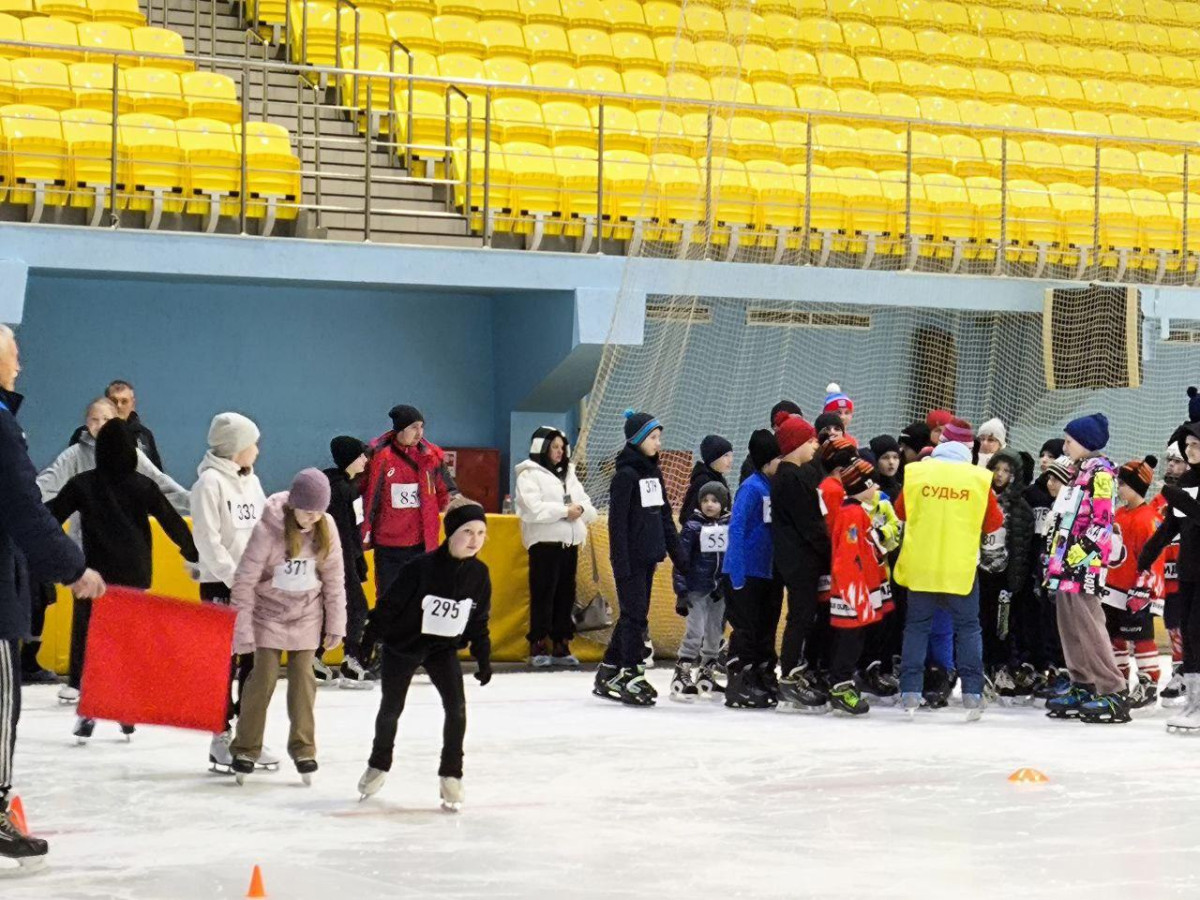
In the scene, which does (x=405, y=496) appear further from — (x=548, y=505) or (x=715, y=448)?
(x=715, y=448)

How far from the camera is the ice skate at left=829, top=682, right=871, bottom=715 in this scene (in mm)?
10047

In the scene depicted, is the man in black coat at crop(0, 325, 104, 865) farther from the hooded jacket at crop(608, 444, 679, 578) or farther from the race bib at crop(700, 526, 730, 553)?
the race bib at crop(700, 526, 730, 553)

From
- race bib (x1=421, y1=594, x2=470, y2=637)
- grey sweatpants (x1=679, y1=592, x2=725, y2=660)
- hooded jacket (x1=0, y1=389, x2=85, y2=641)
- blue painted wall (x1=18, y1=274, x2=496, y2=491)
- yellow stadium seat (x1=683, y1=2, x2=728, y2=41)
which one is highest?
Result: yellow stadium seat (x1=683, y1=2, x2=728, y2=41)

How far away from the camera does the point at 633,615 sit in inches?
408

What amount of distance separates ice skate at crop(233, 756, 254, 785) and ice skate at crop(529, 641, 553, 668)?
15.8ft

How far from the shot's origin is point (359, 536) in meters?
11.2

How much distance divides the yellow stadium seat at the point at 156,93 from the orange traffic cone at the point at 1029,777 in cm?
866

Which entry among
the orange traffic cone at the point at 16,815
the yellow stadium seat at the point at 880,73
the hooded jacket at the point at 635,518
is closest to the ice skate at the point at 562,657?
the hooded jacket at the point at 635,518

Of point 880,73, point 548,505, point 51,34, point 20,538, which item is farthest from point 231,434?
point 880,73

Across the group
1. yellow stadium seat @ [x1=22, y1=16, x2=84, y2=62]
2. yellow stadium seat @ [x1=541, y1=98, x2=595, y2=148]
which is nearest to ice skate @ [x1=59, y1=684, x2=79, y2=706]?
yellow stadium seat @ [x1=22, y1=16, x2=84, y2=62]

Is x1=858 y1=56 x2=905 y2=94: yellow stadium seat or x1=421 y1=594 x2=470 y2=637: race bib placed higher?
x1=858 y1=56 x2=905 y2=94: yellow stadium seat

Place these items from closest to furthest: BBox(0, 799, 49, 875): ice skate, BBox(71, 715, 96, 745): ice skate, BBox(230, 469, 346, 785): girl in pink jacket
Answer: BBox(0, 799, 49, 875): ice skate
BBox(230, 469, 346, 785): girl in pink jacket
BBox(71, 715, 96, 745): ice skate

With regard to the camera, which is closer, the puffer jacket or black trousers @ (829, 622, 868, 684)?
the puffer jacket

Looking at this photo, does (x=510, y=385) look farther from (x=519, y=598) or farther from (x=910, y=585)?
(x=910, y=585)
